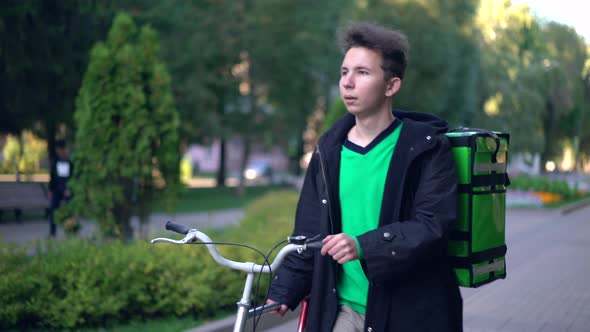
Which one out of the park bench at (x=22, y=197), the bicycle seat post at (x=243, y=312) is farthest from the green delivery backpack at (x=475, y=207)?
the park bench at (x=22, y=197)

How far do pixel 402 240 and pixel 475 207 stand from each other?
340 mm

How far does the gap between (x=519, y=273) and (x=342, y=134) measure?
8.90m

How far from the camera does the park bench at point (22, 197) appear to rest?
18.3m

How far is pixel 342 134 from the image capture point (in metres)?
3.01

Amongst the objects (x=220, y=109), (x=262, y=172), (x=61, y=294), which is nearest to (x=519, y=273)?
(x=61, y=294)

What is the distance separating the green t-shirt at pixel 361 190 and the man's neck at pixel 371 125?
0.02 m

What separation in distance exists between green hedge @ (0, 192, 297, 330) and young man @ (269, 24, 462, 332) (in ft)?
13.2

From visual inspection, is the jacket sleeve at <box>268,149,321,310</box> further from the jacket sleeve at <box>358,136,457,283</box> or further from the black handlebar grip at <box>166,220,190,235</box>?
the black handlebar grip at <box>166,220,190,235</box>

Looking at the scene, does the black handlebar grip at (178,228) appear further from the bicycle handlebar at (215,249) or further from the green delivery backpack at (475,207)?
the green delivery backpack at (475,207)

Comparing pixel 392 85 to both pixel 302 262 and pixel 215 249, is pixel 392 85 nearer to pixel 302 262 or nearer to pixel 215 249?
pixel 302 262

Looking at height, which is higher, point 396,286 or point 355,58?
point 355,58

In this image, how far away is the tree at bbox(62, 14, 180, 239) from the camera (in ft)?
35.3

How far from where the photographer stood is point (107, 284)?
267 inches

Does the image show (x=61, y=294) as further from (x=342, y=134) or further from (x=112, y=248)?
(x=342, y=134)
